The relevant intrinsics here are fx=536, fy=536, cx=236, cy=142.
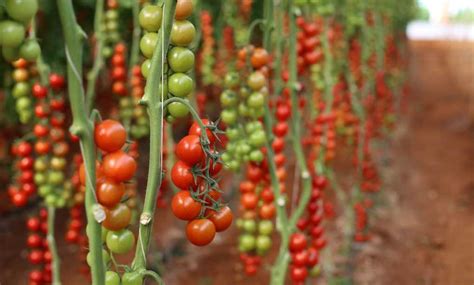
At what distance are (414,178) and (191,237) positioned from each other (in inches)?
200

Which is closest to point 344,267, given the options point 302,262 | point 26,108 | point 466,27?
point 302,262

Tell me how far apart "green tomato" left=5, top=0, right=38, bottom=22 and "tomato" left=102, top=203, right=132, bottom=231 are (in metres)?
0.33

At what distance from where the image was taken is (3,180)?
4.04 meters

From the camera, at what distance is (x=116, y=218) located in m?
0.89

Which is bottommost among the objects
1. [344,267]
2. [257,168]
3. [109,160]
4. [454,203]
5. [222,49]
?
[454,203]

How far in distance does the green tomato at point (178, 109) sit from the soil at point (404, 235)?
93.5 inches

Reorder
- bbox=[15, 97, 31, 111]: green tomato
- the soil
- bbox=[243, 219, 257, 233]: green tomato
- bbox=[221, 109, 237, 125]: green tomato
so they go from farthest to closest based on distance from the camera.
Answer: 1. the soil
2. bbox=[243, 219, 257, 233]: green tomato
3. bbox=[15, 97, 31, 111]: green tomato
4. bbox=[221, 109, 237, 125]: green tomato

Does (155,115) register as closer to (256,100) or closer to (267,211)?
(256,100)

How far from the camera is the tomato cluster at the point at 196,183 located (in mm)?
881

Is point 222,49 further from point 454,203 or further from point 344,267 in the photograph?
point 454,203

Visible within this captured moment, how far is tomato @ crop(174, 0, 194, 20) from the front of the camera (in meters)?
0.88

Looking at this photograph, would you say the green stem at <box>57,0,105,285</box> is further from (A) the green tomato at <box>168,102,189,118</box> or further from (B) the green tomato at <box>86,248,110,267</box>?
(A) the green tomato at <box>168,102,189,118</box>

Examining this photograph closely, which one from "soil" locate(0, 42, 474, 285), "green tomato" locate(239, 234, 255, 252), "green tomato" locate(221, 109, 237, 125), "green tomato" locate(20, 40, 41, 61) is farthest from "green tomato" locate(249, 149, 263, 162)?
"soil" locate(0, 42, 474, 285)

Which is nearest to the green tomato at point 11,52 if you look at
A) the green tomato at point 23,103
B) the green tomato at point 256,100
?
the green tomato at point 256,100
